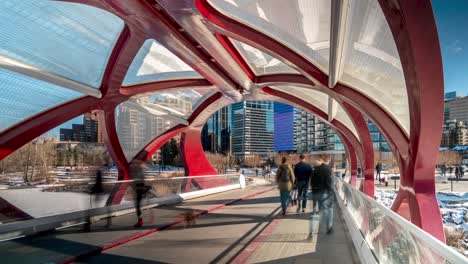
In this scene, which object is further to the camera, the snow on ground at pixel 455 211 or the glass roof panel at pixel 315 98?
the glass roof panel at pixel 315 98

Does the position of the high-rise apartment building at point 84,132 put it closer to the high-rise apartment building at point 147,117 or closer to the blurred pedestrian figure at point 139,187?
the high-rise apartment building at point 147,117

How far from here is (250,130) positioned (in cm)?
11656

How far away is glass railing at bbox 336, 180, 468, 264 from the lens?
7.77 feet

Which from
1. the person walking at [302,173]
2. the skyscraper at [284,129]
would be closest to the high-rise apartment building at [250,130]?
the skyscraper at [284,129]

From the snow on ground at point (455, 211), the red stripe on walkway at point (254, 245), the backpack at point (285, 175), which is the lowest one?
the snow on ground at point (455, 211)

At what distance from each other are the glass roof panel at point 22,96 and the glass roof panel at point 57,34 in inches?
74.9

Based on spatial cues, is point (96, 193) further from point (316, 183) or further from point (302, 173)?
point (302, 173)

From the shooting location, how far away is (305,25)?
9.88m

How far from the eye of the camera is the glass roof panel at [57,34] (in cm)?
1177

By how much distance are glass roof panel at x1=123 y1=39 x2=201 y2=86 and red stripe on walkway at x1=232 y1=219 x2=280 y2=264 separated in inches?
393

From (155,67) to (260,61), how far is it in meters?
5.61

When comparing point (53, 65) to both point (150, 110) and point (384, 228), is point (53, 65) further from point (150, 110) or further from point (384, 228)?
point (384, 228)

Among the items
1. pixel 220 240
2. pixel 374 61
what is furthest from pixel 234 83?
pixel 220 240

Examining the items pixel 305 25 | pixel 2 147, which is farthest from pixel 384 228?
pixel 2 147
